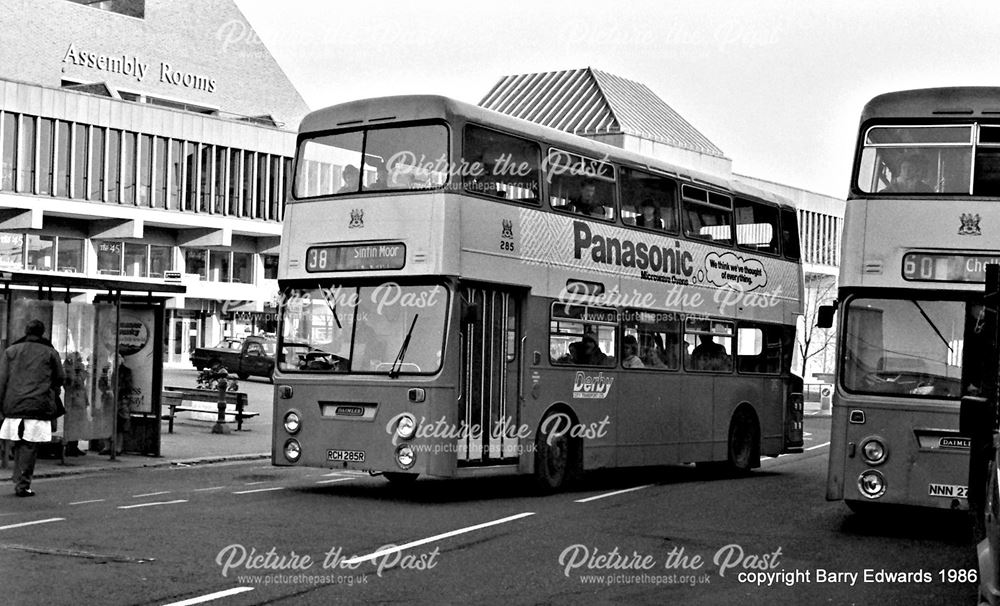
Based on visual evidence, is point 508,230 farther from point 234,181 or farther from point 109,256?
point 234,181

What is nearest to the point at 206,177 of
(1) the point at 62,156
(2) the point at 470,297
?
(1) the point at 62,156

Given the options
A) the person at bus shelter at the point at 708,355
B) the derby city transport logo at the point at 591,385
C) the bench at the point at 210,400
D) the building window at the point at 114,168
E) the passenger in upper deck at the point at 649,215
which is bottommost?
the bench at the point at 210,400

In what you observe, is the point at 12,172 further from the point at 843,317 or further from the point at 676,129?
the point at 843,317

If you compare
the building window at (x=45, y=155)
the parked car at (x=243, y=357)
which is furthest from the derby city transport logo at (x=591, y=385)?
the building window at (x=45, y=155)

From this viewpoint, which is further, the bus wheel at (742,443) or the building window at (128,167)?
the building window at (128,167)

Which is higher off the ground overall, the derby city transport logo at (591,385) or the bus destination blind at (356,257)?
the bus destination blind at (356,257)

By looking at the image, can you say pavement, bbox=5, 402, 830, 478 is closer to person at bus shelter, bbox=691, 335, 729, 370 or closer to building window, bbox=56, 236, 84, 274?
person at bus shelter, bbox=691, 335, 729, 370

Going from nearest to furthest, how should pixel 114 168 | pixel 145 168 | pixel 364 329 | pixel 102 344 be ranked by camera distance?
pixel 364 329, pixel 102 344, pixel 114 168, pixel 145 168

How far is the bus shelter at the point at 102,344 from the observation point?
18.7m

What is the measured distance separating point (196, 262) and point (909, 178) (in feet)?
188

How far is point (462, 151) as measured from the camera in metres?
15.0

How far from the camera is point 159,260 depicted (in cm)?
6500

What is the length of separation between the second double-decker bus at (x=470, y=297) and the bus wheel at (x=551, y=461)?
3 cm

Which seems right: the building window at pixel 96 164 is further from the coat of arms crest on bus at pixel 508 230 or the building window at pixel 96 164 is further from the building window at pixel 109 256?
the coat of arms crest on bus at pixel 508 230
